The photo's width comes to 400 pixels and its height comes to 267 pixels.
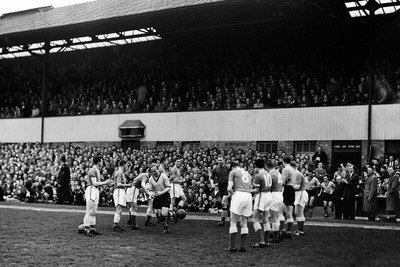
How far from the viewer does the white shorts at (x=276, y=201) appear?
51.3 feet

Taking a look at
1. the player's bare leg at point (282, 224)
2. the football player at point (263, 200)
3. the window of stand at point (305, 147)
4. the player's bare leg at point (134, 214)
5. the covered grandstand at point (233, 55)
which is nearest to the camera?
the football player at point (263, 200)

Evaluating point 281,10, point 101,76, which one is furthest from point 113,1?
point 281,10

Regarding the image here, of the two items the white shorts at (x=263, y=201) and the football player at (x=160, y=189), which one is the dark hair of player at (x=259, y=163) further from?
the football player at (x=160, y=189)

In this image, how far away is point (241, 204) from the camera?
46.6 feet

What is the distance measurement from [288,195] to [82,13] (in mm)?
25077

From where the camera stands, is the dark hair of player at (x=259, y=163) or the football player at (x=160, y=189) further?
the football player at (x=160, y=189)

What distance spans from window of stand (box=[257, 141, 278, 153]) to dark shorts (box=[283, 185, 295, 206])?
628 inches

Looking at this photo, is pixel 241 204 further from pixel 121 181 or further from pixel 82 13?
pixel 82 13

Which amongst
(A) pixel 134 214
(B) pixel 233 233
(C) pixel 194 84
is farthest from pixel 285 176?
(C) pixel 194 84

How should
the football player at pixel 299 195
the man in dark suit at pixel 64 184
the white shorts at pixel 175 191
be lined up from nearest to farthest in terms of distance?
the football player at pixel 299 195
the white shorts at pixel 175 191
the man in dark suit at pixel 64 184

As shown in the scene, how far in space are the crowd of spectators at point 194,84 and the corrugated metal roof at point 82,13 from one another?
446 centimetres

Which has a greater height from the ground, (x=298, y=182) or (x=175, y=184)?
(x=298, y=182)

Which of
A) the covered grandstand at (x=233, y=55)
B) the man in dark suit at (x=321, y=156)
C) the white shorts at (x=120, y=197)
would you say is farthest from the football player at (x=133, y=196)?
the covered grandstand at (x=233, y=55)

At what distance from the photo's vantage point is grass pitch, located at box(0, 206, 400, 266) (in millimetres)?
12578
